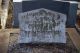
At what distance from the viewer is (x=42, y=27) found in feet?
9.71

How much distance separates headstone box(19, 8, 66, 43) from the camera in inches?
115

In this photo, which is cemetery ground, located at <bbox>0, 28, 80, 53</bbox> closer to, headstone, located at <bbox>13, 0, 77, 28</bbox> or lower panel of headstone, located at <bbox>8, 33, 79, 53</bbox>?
lower panel of headstone, located at <bbox>8, 33, 79, 53</bbox>

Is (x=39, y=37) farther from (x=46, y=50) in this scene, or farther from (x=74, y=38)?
(x=74, y=38)

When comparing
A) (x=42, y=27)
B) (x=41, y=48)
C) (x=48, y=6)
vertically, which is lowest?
(x=41, y=48)

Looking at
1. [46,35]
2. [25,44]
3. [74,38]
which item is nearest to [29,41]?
[25,44]

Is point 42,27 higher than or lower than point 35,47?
higher

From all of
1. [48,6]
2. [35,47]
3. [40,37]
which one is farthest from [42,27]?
[48,6]

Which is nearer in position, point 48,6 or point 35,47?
point 35,47

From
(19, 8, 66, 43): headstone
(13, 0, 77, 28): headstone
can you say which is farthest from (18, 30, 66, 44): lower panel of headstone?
(13, 0, 77, 28): headstone

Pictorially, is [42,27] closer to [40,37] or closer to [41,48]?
[40,37]

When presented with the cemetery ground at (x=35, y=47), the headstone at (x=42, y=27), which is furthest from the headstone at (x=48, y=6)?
the headstone at (x=42, y=27)

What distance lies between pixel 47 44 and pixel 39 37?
0.15 metres

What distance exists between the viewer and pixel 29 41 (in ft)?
9.72

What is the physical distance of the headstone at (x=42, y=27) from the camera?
293cm
